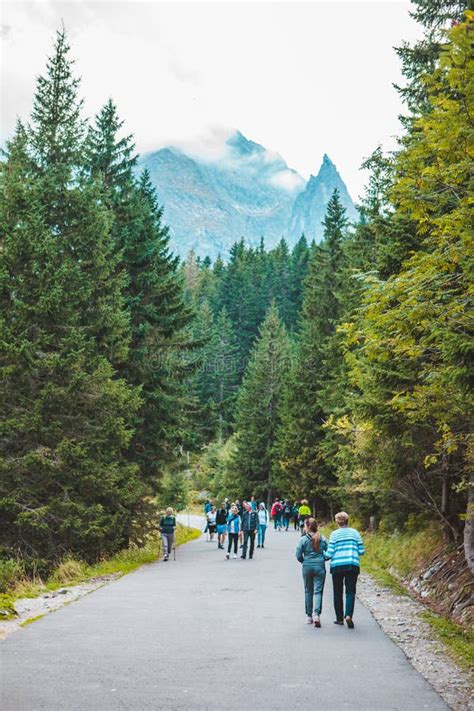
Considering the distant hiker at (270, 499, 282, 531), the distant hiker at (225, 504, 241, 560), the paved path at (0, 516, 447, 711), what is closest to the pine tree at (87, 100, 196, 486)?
the distant hiker at (225, 504, 241, 560)

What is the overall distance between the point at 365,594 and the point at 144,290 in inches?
556

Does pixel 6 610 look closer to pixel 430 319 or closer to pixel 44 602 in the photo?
pixel 44 602

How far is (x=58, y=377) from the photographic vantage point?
55.0 ft

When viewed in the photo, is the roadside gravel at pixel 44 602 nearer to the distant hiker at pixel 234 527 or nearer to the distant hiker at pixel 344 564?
the distant hiker at pixel 344 564

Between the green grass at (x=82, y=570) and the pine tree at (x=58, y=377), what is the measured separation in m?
0.49

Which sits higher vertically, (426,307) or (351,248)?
(351,248)

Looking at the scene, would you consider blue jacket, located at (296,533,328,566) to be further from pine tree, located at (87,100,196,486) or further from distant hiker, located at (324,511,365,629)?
pine tree, located at (87,100,196,486)

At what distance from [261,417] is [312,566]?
4435 cm

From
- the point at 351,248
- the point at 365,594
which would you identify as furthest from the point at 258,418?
the point at 365,594

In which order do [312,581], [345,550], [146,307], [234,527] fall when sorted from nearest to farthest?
1. [345,550]
2. [312,581]
3. [234,527]
4. [146,307]

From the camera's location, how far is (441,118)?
684cm

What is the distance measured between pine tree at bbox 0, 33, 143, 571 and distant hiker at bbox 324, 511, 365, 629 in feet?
25.7

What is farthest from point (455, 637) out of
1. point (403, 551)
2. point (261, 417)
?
point (261, 417)

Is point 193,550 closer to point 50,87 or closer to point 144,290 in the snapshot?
point 144,290
